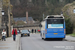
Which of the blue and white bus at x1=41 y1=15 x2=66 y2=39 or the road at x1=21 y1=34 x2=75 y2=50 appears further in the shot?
the blue and white bus at x1=41 y1=15 x2=66 y2=39

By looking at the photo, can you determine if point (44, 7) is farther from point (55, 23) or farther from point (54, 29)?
point (54, 29)

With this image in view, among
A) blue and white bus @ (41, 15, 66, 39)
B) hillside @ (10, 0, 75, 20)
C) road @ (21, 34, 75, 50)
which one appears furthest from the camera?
hillside @ (10, 0, 75, 20)

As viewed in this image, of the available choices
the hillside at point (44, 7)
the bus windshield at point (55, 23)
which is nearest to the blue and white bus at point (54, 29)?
the bus windshield at point (55, 23)

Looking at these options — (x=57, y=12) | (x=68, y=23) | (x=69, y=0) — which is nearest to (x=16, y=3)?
(x=68, y=23)

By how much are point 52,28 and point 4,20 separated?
51.0ft

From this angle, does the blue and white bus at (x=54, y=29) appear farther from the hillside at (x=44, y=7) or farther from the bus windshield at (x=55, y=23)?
the hillside at (x=44, y=7)

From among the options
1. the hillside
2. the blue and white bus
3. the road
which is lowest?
the road

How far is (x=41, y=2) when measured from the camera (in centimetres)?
7419

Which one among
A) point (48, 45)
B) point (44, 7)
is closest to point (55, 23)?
point (48, 45)

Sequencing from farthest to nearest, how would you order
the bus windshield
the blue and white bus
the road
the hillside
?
the hillside < the bus windshield < the blue and white bus < the road

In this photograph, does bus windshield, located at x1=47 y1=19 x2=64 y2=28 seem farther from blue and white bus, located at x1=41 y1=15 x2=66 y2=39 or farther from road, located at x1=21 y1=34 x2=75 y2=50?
road, located at x1=21 y1=34 x2=75 y2=50

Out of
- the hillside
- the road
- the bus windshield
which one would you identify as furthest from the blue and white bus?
the hillside

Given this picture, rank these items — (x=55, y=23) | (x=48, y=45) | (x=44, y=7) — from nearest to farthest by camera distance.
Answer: (x=48, y=45) < (x=55, y=23) < (x=44, y=7)

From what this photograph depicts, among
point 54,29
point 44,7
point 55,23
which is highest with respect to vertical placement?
point 44,7
